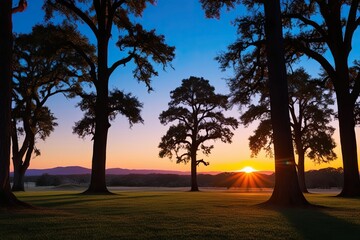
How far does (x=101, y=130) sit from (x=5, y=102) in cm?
1186

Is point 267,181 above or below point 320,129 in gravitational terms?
below

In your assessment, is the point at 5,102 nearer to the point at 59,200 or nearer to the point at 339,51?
the point at 59,200

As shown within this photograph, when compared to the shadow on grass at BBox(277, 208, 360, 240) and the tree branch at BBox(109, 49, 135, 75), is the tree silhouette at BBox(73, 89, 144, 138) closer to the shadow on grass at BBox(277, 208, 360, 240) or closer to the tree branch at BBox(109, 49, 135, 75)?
the tree branch at BBox(109, 49, 135, 75)

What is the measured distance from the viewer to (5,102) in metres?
11.0

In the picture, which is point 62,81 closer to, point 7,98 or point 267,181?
point 7,98

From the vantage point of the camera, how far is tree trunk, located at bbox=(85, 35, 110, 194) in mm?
22391

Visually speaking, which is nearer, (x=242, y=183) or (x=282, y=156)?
(x=282, y=156)

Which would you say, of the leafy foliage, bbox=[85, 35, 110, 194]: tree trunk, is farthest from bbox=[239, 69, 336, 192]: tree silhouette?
bbox=[85, 35, 110, 194]: tree trunk

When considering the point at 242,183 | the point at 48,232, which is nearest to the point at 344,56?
the point at 48,232

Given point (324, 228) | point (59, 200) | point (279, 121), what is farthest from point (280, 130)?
point (59, 200)

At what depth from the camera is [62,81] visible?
34031 mm

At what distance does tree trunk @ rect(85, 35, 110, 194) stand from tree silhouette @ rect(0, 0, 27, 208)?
1145 centimetres

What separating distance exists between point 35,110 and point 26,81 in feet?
9.78

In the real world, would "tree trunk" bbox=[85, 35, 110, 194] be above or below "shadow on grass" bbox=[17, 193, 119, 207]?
above
